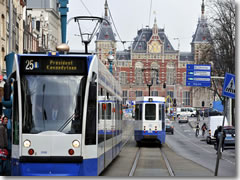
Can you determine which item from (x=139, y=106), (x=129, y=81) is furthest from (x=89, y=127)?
(x=129, y=81)

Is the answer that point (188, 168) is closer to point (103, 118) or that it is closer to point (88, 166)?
point (103, 118)

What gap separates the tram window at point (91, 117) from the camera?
11.7 m

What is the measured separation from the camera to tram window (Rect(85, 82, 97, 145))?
11.7 m

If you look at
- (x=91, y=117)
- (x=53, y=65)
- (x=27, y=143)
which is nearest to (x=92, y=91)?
(x=91, y=117)

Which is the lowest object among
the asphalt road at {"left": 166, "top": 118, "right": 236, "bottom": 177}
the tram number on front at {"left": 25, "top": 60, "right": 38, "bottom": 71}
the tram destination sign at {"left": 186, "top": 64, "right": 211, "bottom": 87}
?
the asphalt road at {"left": 166, "top": 118, "right": 236, "bottom": 177}

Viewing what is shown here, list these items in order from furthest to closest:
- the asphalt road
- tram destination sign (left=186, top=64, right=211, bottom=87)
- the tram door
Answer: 1. tram destination sign (left=186, top=64, right=211, bottom=87)
2. the asphalt road
3. the tram door

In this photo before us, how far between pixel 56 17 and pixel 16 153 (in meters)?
61.8

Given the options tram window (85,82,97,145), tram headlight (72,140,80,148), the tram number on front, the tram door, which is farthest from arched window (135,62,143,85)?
tram headlight (72,140,80,148)

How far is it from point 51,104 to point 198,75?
2745 centimetres

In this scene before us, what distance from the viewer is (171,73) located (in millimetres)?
143125

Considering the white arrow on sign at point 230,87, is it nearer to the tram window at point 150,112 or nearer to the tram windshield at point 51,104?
the tram windshield at point 51,104

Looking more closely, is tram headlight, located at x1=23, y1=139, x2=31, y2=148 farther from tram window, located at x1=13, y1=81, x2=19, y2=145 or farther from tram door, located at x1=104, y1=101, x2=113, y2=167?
tram door, located at x1=104, y1=101, x2=113, y2=167

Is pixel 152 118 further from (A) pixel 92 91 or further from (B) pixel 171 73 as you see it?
(B) pixel 171 73

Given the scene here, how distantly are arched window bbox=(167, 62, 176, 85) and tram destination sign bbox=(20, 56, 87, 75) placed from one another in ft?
427
